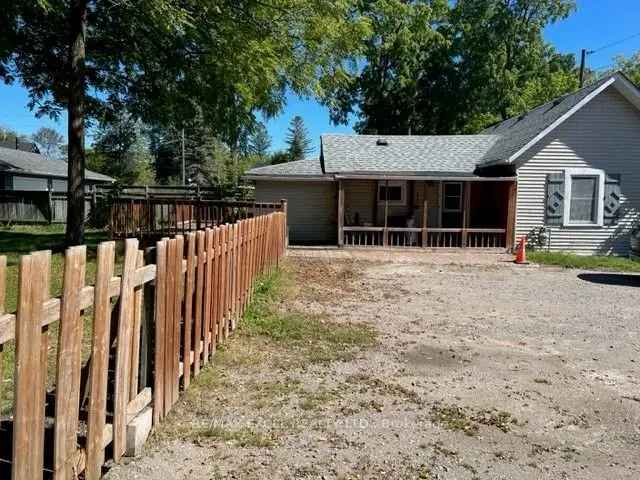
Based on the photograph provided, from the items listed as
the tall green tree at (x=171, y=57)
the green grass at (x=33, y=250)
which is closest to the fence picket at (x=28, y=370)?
the green grass at (x=33, y=250)

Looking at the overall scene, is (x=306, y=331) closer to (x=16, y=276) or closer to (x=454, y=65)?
(x=16, y=276)

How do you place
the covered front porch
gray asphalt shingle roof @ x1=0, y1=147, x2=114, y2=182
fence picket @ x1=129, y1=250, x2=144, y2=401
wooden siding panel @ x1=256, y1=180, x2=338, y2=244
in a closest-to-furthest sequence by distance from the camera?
fence picket @ x1=129, y1=250, x2=144, y2=401 < the covered front porch < wooden siding panel @ x1=256, y1=180, x2=338, y2=244 < gray asphalt shingle roof @ x1=0, y1=147, x2=114, y2=182

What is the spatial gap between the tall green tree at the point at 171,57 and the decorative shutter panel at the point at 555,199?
24.9 feet

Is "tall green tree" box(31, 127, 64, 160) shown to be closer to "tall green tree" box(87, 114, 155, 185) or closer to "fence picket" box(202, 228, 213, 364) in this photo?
"tall green tree" box(87, 114, 155, 185)

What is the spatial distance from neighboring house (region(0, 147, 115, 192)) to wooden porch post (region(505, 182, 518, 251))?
2293 cm

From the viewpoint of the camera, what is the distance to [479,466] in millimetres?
3197

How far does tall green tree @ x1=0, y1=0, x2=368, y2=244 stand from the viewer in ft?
40.1

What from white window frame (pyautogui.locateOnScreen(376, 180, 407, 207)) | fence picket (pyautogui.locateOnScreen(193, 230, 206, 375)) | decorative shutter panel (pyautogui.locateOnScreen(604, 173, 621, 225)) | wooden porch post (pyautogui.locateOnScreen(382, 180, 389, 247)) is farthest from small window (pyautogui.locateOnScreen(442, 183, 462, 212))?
fence picket (pyautogui.locateOnScreen(193, 230, 206, 375))

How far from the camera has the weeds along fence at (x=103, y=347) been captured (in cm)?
207

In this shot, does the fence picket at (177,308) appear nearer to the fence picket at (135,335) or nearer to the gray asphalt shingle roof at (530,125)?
the fence picket at (135,335)

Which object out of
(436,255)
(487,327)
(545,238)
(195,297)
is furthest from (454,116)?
(195,297)

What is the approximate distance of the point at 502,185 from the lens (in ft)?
59.3

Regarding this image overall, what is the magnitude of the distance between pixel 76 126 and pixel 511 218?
12.9 metres

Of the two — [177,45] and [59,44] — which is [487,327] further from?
[59,44]
